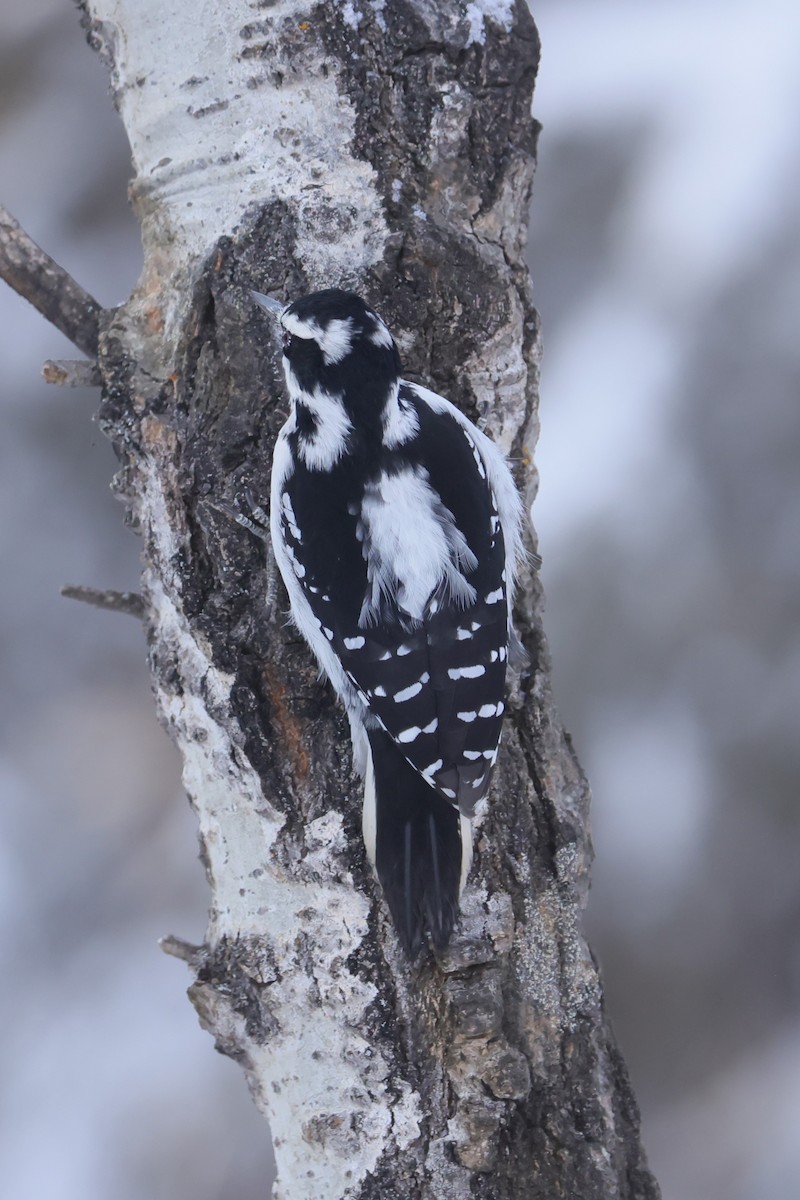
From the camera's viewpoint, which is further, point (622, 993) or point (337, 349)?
point (622, 993)

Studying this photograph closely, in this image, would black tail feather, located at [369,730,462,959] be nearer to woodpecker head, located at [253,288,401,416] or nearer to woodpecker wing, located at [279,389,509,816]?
woodpecker wing, located at [279,389,509,816]

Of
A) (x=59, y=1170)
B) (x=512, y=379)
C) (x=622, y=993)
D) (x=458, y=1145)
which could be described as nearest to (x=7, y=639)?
(x=59, y=1170)

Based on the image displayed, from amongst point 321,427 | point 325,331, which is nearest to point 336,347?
point 325,331

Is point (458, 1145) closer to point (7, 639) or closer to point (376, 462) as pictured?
point (376, 462)

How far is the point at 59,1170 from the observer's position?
3.11m

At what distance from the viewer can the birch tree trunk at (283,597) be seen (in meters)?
1.42

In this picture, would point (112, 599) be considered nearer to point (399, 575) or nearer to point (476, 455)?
point (399, 575)

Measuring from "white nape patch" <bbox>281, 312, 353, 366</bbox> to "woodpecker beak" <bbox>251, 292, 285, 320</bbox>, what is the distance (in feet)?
0.05

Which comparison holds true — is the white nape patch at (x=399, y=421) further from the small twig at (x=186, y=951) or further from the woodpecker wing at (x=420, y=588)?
the small twig at (x=186, y=951)

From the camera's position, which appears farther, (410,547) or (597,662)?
(597,662)

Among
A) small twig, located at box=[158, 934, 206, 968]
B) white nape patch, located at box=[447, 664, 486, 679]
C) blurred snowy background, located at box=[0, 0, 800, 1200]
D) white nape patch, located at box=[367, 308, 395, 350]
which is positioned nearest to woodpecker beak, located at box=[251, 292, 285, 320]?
white nape patch, located at box=[367, 308, 395, 350]

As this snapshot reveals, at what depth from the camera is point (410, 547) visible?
5.56 ft

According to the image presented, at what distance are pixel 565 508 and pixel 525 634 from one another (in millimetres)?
1671

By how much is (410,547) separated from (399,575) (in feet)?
0.17
